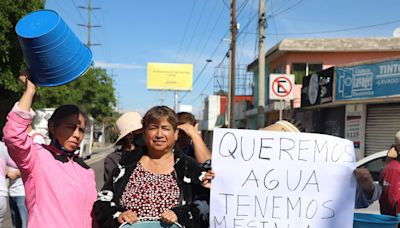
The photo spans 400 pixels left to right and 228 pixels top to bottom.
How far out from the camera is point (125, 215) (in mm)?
2572

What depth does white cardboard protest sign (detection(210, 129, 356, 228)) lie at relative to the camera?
9.41 ft

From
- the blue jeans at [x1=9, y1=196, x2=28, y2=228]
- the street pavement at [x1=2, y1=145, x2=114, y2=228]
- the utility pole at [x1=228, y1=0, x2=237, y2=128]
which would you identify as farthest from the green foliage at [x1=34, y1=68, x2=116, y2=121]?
the blue jeans at [x1=9, y1=196, x2=28, y2=228]

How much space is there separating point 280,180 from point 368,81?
534 inches

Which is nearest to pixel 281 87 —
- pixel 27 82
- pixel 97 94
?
pixel 27 82

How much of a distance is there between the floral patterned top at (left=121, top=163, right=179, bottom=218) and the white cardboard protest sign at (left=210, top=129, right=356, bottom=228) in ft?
1.05

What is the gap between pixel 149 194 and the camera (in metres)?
2.64

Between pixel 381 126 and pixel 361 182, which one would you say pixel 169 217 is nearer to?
pixel 361 182

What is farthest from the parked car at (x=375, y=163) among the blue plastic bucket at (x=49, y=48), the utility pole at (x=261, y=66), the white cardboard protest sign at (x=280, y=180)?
the utility pole at (x=261, y=66)

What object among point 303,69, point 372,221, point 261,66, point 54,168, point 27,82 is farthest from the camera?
point 303,69

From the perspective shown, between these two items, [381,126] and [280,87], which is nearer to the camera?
[280,87]

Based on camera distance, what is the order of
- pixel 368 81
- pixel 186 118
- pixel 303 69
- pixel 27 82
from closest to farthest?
pixel 27 82, pixel 186 118, pixel 368 81, pixel 303 69

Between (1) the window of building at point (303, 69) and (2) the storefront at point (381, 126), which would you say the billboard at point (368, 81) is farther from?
(1) the window of building at point (303, 69)

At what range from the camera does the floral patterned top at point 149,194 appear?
2.63 meters

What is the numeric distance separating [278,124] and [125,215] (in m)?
1.13
